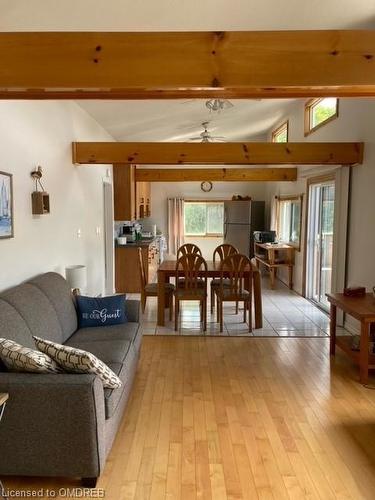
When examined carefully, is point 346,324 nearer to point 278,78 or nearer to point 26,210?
point 278,78

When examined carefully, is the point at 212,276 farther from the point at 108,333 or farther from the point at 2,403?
the point at 2,403

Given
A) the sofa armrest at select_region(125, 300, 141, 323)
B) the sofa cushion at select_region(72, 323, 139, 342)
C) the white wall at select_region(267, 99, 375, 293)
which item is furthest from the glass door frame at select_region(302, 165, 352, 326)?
the sofa cushion at select_region(72, 323, 139, 342)

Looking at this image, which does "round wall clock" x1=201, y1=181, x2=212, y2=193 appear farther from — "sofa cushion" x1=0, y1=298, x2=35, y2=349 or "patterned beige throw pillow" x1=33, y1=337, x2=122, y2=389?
"patterned beige throw pillow" x1=33, y1=337, x2=122, y2=389

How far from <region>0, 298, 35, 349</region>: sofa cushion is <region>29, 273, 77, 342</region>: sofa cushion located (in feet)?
1.79

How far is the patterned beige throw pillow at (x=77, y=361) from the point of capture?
81.0 inches

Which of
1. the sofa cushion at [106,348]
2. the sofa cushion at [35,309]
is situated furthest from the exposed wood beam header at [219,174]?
the sofa cushion at [106,348]

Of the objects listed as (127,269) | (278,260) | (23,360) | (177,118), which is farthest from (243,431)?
(278,260)

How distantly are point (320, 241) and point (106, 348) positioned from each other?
4.31m

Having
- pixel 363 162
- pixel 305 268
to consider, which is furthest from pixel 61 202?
pixel 305 268

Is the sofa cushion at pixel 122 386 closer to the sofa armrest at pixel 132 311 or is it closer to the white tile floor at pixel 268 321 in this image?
the sofa armrest at pixel 132 311

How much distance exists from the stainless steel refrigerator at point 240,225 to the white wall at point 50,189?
4.08 m

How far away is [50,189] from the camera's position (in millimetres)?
3893

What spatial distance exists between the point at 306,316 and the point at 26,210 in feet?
12.8

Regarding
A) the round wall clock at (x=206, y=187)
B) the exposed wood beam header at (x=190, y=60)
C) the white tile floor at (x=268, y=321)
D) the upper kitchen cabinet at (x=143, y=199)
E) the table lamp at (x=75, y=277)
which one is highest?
the exposed wood beam header at (x=190, y=60)
